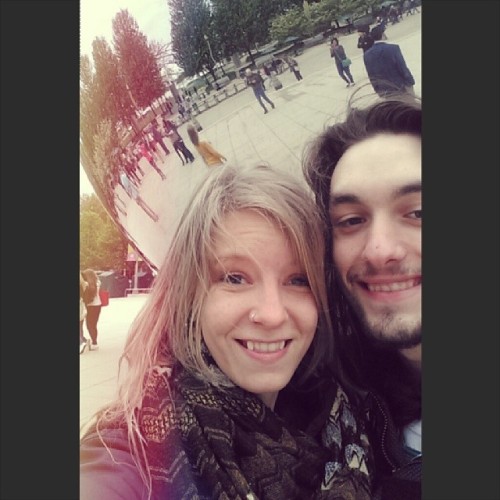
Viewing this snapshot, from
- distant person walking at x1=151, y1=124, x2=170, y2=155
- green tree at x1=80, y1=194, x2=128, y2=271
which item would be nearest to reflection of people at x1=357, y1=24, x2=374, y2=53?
distant person walking at x1=151, y1=124, x2=170, y2=155

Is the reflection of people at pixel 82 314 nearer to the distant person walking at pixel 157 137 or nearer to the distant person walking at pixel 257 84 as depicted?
the distant person walking at pixel 157 137

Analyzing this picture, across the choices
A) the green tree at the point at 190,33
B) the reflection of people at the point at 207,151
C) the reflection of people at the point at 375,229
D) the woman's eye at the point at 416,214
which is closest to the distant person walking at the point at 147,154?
the reflection of people at the point at 207,151

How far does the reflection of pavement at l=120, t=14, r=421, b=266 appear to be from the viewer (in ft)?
7.51

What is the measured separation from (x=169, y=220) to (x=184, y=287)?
218mm

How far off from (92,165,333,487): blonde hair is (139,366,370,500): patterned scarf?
0.05 meters

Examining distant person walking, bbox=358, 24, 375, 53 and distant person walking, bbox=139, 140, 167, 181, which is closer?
distant person walking, bbox=358, 24, 375, 53

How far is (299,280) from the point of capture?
2.29 metres

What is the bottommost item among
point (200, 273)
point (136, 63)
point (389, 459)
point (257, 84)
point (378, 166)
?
point (389, 459)

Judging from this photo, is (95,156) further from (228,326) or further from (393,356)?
(393,356)

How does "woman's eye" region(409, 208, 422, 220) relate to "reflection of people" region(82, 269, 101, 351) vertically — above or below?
above

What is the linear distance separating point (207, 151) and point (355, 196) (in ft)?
1.57

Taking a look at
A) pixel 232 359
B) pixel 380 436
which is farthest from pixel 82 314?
pixel 380 436

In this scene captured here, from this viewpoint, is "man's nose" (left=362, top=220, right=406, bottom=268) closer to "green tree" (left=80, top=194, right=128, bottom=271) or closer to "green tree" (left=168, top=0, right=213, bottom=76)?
"green tree" (left=168, top=0, right=213, bottom=76)

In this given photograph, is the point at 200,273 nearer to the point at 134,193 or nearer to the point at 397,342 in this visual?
the point at 134,193
